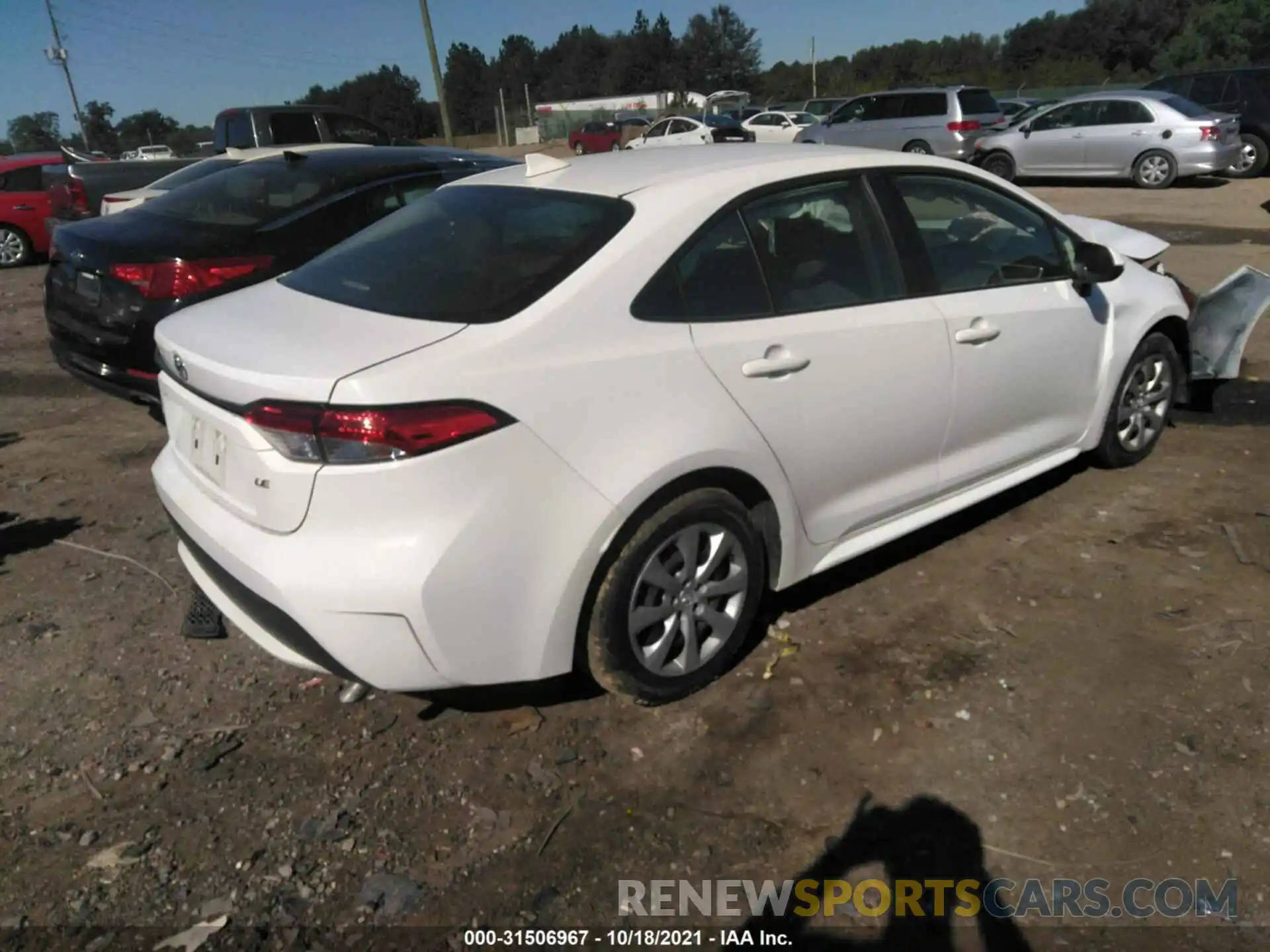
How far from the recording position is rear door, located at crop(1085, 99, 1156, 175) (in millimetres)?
15570

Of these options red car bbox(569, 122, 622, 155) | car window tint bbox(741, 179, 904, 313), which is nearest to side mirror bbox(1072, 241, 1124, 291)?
car window tint bbox(741, 179, 904, 313)

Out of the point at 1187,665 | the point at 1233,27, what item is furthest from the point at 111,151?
the point at 1187,665

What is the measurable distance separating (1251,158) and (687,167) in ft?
57.5

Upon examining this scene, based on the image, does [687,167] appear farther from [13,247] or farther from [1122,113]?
[1122,113]

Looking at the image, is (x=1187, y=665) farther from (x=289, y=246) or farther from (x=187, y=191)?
(x=187, y=191)

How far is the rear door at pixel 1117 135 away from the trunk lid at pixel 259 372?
1646 cm

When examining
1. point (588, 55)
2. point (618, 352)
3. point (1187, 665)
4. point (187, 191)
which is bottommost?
point (1187, 665)

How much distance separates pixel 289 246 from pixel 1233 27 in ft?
176

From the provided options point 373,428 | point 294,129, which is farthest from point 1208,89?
point 373,428

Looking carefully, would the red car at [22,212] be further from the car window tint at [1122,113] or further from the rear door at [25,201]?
the car window tint at [1122,113]

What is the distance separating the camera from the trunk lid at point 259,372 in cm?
241

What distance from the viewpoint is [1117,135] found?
15797mm

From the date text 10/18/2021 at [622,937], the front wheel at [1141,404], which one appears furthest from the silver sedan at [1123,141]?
the date text 10/18/2021 at [622,937]

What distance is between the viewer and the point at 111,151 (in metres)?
66.1
